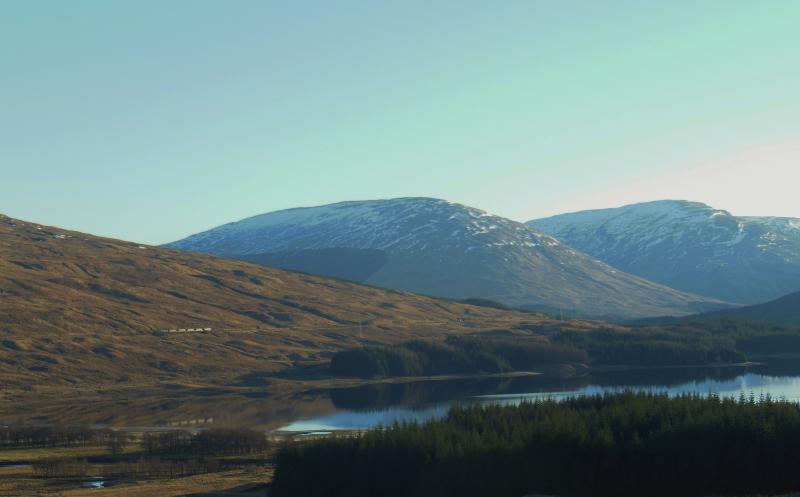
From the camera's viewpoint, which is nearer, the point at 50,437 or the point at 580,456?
the point at 580,456

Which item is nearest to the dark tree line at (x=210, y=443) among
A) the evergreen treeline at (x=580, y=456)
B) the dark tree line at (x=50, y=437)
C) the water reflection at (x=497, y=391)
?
the dark tree line at (x=50, y=437)

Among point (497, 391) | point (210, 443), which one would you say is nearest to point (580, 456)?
point (210, 443)

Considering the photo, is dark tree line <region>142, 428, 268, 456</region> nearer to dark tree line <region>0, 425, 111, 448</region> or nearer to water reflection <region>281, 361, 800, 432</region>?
dark tree line <region>0, 425, 111, 448</region>

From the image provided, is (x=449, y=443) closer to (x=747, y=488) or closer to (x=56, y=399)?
(x=747, y=488)

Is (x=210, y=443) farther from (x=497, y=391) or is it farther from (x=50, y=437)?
(x=497, y=391)

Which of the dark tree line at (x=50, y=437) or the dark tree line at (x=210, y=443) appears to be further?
the dark tree line at (x=50, y=437)

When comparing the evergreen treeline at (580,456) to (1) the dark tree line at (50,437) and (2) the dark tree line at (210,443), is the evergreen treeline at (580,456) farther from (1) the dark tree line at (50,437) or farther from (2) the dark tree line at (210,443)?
(1) the dark tree line at (50,437)

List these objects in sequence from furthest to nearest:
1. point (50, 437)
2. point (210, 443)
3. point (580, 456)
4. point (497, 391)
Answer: point (497, 391), point (50, 437), point (210, 443), point (580, 456)

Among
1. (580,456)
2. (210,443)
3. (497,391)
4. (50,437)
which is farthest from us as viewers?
(497,391)
